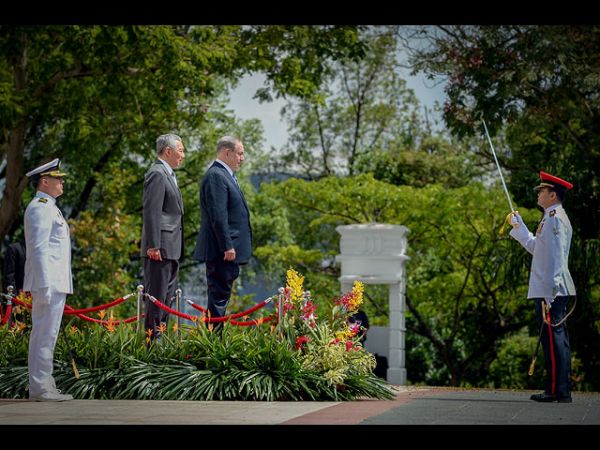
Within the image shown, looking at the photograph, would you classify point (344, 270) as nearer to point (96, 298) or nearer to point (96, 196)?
point (96, 298)

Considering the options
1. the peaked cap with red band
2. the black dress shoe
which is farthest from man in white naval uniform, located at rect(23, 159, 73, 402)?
the peaked cap with red band

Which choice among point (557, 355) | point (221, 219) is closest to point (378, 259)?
point (221, 219)

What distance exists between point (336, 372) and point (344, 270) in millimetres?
6074

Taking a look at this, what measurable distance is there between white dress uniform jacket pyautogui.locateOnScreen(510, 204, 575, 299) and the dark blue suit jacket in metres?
2.52

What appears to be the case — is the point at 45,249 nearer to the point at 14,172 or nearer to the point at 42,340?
→ the point at 42,340

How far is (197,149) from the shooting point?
2883 centimetres

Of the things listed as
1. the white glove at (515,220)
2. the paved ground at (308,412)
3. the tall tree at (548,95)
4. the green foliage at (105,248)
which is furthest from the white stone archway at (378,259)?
the green foliage at (105,248)

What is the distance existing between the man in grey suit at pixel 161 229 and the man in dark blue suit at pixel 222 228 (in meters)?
0.26

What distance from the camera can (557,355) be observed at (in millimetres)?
9008

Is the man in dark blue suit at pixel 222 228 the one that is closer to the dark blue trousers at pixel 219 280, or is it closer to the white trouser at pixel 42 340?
the dark blue trousers at pixel 219 280

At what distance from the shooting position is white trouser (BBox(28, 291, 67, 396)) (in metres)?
8.61

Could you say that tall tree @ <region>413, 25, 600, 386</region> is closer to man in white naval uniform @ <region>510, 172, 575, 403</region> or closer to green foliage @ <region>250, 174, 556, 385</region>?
green foliage @ <region>250, 174, 556, 385</region>

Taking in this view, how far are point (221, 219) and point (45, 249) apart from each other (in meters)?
1.78
